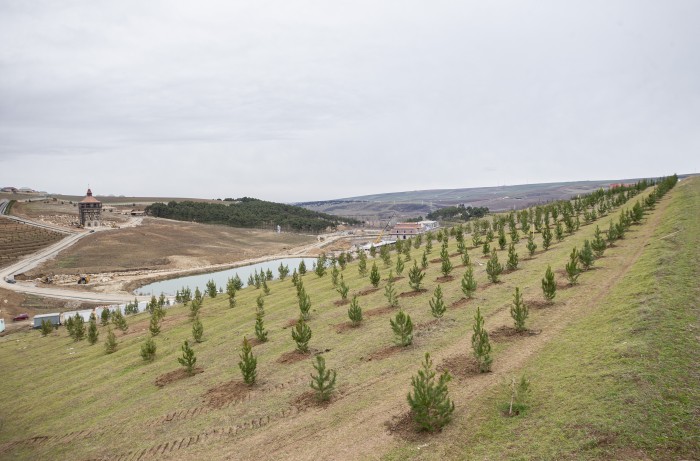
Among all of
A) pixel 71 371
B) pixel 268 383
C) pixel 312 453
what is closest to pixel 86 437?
pixel 268 383

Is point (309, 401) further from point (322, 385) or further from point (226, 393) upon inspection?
point (226, 393)

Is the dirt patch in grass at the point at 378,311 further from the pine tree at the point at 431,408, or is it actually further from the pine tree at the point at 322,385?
the pine tree at the point at 431,408

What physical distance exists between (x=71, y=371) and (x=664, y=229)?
45577mm

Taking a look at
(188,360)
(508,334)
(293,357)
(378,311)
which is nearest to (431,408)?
(508,334)

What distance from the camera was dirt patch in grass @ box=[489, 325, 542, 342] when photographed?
17.1m

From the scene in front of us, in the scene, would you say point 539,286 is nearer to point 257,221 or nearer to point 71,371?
point 71,371

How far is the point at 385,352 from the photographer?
18.5 meters

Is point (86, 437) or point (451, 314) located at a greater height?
point (451, 314)

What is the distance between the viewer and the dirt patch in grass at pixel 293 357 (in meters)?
20.2

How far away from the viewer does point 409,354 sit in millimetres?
17609

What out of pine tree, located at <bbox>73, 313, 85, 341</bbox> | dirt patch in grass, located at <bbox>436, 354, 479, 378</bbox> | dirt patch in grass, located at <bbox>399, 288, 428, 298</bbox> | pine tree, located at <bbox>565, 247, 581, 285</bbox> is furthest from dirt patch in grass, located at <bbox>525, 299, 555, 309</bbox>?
pine tree, located at <bbox>73, 313, 85, 341</bbox>

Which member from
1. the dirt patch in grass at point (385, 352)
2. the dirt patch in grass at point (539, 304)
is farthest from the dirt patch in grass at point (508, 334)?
the dirt patch in grass at point (385, 352)

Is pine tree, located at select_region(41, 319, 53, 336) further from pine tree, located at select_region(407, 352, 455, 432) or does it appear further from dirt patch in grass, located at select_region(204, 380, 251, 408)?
pine tree, located at select_region(407, 352, 455, 432)

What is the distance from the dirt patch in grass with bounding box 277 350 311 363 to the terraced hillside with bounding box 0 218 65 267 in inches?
4106
